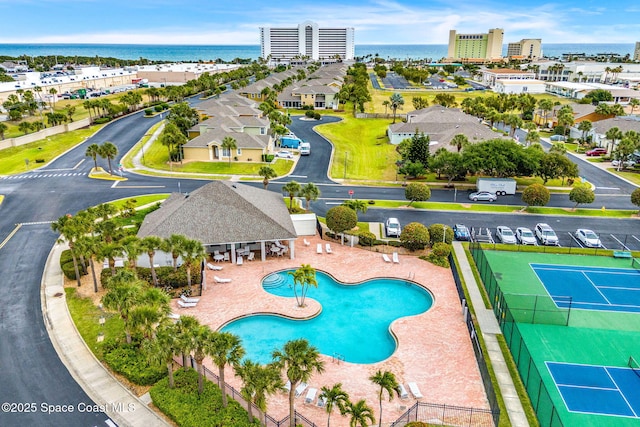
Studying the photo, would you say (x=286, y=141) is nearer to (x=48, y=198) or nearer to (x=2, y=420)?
(x=48, y=198)

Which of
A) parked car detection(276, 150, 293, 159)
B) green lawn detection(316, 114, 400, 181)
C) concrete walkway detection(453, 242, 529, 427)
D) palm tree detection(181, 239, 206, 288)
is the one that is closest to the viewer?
concrete walkway detection(453, 242, 529, 427)

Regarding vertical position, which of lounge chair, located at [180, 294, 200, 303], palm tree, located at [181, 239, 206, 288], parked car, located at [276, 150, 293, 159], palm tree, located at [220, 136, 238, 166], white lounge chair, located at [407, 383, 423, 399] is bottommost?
white lounge chair, located at [407, 383, 423, 399]

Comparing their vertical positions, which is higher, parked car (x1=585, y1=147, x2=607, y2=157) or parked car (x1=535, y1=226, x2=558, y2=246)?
parked car (x1=585, y1=147, x2=607, y2=157)

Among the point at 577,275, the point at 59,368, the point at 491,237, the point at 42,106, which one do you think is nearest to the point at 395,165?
the point at 491,237

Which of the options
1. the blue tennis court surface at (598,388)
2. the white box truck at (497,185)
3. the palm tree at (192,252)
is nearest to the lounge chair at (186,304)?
the palm tree at (192,252)

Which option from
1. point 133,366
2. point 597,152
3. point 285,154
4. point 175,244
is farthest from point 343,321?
point 597,152

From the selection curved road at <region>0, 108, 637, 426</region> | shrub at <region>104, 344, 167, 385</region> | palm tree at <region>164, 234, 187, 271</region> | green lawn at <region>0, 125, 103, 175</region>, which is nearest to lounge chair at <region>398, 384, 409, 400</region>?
shrub at <region>104, 344, 167, 385</region>

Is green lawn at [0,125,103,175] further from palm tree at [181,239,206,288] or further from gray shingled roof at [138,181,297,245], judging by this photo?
palm tree at [181,239,206,288]
